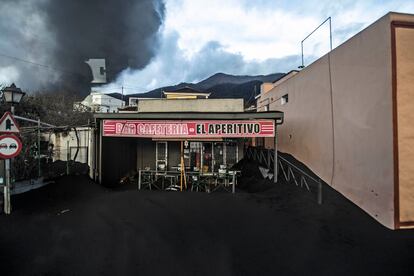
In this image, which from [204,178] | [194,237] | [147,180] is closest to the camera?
[194,237]

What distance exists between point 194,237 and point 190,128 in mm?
4313

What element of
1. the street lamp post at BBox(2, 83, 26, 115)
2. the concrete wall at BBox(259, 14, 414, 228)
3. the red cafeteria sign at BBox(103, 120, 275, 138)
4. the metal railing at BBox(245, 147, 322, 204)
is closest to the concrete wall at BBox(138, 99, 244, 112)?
the metal railing at BBox(245, 147, 322, 204)

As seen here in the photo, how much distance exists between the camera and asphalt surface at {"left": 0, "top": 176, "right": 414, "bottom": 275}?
408 cm

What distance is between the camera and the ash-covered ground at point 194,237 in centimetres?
409

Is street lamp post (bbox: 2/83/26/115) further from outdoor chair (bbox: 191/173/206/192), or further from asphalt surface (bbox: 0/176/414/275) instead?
outdoor chair (bbox: 191/173/206/192)

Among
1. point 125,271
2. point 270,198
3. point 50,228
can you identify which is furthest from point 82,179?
point 270,198

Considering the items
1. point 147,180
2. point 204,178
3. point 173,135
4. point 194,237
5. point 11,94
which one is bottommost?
point 194,237

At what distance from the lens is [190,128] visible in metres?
8.70

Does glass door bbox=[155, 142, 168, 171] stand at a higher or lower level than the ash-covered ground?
higher

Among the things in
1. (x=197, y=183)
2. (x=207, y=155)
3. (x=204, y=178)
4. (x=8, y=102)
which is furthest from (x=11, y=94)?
(x=207, y=155)

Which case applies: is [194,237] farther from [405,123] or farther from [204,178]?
[204,178]

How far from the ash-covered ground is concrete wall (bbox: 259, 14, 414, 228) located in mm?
759

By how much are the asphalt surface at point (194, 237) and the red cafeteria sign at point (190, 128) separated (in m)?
2.25

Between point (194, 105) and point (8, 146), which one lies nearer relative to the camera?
point (8, 146)
